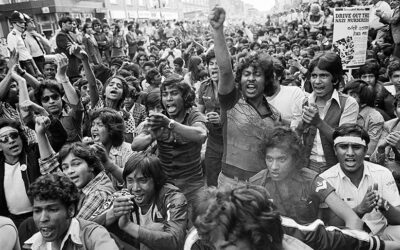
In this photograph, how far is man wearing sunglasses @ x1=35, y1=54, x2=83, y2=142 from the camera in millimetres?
4188

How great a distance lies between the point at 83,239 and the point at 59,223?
0.16 meters

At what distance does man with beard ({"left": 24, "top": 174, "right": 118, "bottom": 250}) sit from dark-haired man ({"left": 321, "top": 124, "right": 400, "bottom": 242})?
160cm

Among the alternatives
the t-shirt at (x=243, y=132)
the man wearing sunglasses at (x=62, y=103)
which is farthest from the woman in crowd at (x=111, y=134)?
the t-shirt at (x=243, y=132)

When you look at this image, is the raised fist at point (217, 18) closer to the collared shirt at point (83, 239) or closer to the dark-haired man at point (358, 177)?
the dark-haired man at point (358, 177)

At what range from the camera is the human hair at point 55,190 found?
2455mm

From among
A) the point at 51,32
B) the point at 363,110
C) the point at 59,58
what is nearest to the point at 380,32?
the point at 363,110

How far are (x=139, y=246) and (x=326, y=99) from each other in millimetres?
1848

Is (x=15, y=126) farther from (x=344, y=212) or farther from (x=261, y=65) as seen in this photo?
(x=344, y=212)

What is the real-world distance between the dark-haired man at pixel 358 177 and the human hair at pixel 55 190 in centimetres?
168

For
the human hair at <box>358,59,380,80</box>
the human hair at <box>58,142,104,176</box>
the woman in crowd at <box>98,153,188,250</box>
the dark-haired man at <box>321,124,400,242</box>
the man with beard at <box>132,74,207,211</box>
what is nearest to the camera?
the woman in crowd at <box>98,153,188,250</box>

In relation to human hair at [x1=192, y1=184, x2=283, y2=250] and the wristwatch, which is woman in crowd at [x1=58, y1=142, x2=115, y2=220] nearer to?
the wristwatch

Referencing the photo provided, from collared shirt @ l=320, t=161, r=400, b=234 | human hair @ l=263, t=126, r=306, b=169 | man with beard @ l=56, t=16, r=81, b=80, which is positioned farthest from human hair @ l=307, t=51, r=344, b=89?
man with beard @ l=56, t=16, r=81, b=80

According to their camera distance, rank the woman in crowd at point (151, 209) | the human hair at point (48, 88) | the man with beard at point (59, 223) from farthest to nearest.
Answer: the human hair at point (48, 88)
the woman in crowd at point (151, 209)
the man with beard at point (59, 223)

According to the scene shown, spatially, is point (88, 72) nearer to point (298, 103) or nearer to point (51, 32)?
point (298, 103)
